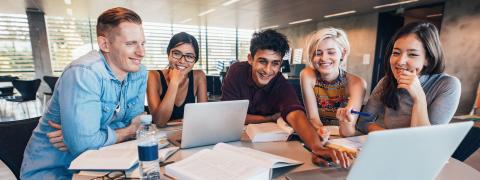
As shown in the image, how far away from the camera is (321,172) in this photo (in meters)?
0.92

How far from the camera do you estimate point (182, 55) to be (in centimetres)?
194

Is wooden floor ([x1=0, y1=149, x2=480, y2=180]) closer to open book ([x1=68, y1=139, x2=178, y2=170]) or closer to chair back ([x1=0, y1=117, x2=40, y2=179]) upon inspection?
chair back ([x1=0, y1=117, x2=40, y2=179])

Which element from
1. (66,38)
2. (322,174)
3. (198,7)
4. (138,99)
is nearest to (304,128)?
(322,174)

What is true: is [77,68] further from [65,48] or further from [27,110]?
[65,48]

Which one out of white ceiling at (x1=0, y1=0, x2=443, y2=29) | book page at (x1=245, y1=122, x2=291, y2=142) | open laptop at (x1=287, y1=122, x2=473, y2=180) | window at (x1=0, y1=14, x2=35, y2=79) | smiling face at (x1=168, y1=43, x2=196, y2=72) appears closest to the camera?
open laptop at (x1=287, y1=122, x2=473, y2=180)

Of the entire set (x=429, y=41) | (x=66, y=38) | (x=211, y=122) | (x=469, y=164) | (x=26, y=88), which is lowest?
(x=469, y=164)

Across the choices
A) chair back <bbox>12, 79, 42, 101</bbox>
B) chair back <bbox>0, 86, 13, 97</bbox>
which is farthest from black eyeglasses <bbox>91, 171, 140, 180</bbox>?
chair back <bbox>0, 86, 13, 97</bbox>

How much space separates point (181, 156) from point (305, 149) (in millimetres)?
583

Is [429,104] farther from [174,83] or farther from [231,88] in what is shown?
[174,83]

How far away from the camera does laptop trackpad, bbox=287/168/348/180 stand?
0.87 meters

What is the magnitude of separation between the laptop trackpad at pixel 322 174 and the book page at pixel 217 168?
13cm

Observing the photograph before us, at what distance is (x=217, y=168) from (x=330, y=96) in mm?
1174

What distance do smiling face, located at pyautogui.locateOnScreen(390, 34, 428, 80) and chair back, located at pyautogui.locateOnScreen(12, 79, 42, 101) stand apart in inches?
230

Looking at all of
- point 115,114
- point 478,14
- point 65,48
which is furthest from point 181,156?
point 65,48
